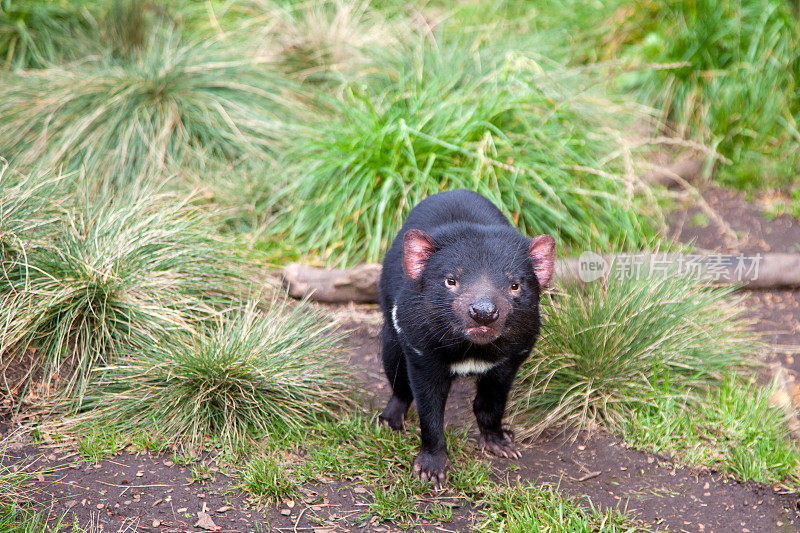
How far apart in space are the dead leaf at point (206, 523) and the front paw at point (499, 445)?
1.08 m

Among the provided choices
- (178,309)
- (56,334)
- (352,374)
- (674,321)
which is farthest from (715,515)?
(56,334)

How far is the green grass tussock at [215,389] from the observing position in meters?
2.98

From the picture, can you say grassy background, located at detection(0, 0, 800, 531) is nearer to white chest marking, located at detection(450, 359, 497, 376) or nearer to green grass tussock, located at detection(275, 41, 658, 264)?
green grass tussock, located at detection(275, 41, 658, 264)

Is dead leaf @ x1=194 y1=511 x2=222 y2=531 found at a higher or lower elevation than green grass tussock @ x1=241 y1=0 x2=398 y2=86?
lower

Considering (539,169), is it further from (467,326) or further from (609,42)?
(609,42)

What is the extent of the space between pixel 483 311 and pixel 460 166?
1915mm

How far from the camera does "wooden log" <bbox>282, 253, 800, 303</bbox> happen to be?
3.69 metres

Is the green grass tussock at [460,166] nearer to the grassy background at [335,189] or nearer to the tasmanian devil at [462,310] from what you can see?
the grassy background at [335,189]

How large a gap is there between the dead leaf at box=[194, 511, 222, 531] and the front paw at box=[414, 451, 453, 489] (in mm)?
746

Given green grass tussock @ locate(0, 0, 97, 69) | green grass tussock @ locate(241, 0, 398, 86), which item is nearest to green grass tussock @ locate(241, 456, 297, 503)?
green grass tussock @ locate(241, 0, 398, 86)

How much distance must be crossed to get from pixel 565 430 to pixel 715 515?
2.15 feet

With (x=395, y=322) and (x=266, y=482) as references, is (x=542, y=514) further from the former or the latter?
(x=266, y=482)

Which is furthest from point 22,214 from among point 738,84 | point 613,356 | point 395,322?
point 738,84

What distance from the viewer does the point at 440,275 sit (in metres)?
2.57
